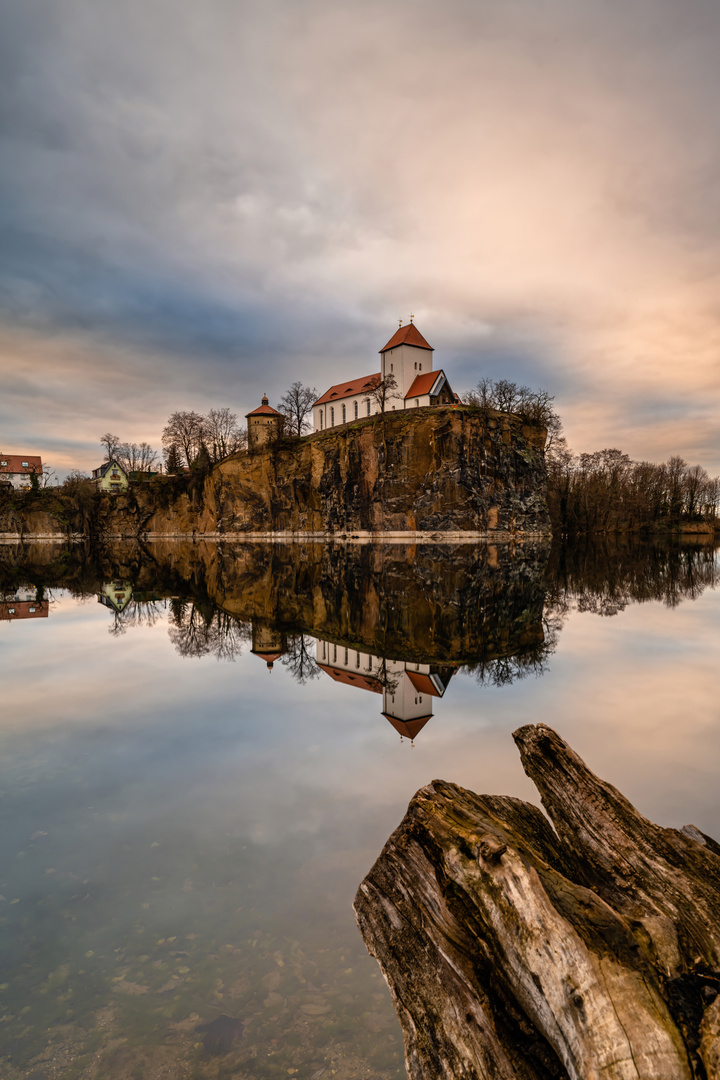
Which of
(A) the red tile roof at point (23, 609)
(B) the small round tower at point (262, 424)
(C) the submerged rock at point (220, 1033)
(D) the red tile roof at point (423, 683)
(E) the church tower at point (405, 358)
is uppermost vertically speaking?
(E) the church tower at point (405, 358)

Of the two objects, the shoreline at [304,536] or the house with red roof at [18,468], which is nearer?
the shoreline at [304,536]

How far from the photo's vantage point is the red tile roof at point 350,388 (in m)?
80.4

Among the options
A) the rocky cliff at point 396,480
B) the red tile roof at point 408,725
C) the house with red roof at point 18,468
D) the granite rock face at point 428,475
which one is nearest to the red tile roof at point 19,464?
the house with red roof at point 18,468

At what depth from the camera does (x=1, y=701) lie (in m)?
8.52

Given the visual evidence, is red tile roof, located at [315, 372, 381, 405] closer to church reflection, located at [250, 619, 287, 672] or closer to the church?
the church

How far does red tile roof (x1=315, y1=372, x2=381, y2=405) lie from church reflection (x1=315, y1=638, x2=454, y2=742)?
237ft

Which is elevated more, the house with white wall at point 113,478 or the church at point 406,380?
the church at point 406,380

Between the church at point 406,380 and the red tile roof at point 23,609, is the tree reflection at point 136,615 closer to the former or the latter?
the red tile roof at point 23,609

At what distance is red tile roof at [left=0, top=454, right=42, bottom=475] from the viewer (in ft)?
351

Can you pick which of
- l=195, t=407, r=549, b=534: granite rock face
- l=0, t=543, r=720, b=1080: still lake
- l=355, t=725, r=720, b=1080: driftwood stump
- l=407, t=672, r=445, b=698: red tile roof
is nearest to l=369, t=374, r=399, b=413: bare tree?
l=195, t=407, r=549, b=534: granite rock face

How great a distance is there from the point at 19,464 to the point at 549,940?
416ft

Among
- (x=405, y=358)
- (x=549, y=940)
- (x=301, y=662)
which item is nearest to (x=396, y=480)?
(x=405, y=358)

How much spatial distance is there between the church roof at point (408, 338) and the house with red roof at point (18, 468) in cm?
7174

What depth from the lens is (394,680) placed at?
27.8ft
